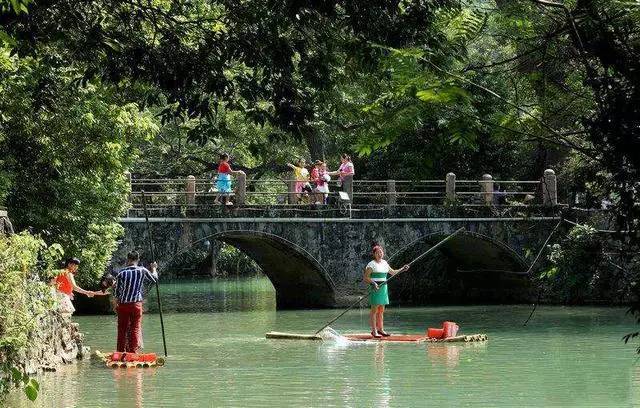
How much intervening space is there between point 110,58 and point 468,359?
9.63 meters

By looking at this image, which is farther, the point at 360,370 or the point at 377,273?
the point at 377,273

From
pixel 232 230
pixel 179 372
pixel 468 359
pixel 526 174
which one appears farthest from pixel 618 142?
pixel 526 174

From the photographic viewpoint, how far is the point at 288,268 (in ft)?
107

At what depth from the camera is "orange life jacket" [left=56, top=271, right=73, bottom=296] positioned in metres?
16.5

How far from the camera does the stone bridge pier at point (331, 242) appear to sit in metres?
29.3

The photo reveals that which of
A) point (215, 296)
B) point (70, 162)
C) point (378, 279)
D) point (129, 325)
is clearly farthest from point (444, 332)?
point (215, 296)

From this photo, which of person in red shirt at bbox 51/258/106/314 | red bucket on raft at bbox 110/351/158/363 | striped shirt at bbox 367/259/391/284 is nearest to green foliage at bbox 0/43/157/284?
person in red shirt at bbox 51/258/106/314

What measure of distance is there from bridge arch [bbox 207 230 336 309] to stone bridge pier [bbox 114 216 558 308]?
0.07 ft

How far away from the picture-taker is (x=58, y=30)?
9.62 metres

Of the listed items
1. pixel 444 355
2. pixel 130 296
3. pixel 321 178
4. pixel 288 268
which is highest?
pixel 321 178

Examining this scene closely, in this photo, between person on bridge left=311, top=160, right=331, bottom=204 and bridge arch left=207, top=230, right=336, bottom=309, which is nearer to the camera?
person on bridge left=311, top=160, right=331, bottom=204

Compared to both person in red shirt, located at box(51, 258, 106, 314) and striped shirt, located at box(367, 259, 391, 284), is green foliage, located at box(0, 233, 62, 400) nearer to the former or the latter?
person in red shirt, located at box(51, 258, 106, 314)

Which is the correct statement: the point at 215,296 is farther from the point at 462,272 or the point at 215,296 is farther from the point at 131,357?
the point at 131,357

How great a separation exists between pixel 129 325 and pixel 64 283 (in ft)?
3.66
